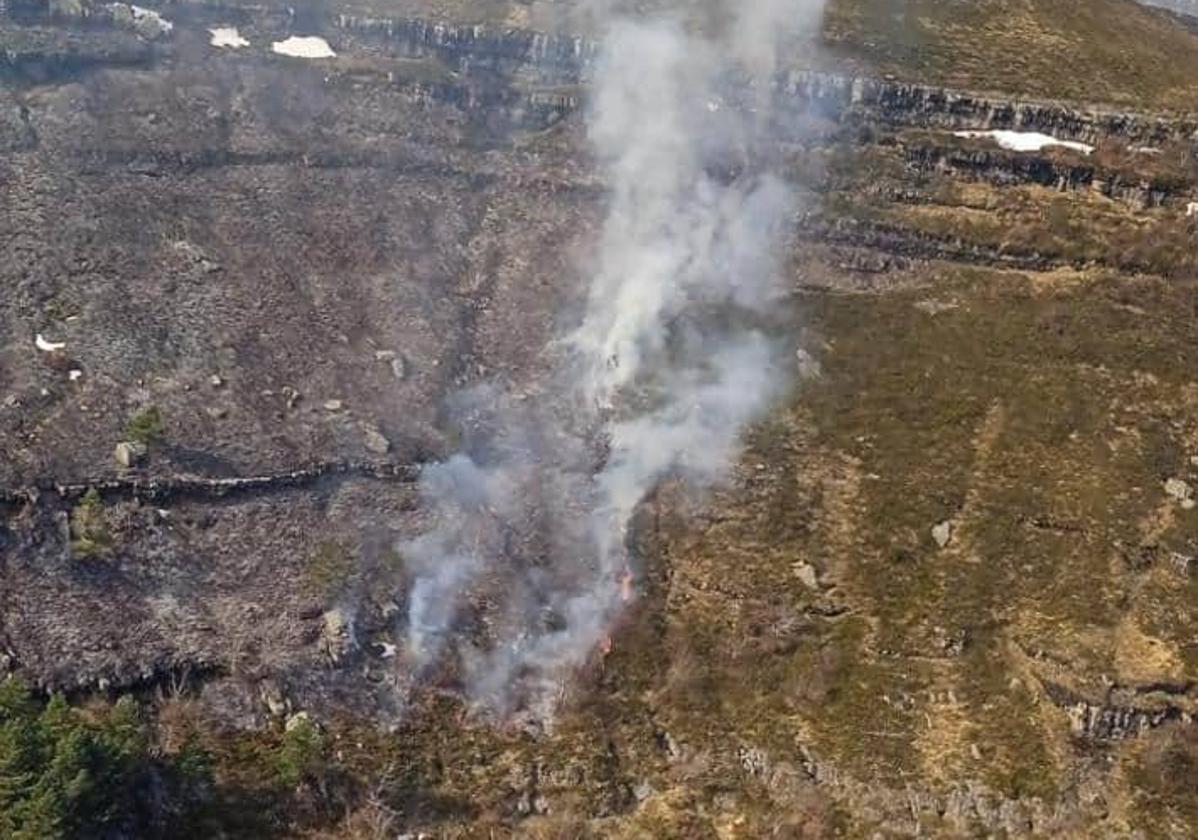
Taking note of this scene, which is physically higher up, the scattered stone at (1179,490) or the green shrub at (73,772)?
the scattered stone at (1179,490)

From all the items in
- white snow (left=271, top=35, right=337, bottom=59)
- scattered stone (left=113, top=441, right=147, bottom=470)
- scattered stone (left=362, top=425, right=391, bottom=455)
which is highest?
white snow (left=271, top=35, right=337, bottom=59)

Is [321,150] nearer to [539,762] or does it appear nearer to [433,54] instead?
[433,54]

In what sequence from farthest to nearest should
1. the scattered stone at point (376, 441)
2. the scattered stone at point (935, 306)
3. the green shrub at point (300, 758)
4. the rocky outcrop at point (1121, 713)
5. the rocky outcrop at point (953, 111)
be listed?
1. the rocky outcrop at point (953, 111)
2. the scattered stone at point (935, 306)
3. the scattered stone at point (376, 441)
4. the rocky outcrop at point (1121, 713)
5. the green shrub at point (300, 758)

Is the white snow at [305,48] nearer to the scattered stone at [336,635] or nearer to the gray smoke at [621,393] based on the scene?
the gray smoke at [621,393]

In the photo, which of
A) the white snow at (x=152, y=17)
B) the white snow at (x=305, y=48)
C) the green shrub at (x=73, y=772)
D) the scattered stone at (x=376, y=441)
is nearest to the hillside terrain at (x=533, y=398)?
the green shrub at (x=73, y=772)

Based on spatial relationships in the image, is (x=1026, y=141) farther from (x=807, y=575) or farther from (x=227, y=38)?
(x=227, y=38)

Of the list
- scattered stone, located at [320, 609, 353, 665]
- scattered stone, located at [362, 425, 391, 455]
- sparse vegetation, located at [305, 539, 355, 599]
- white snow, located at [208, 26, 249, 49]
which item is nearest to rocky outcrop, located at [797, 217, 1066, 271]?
scattered stone, located at [362, 425, 391, 455]

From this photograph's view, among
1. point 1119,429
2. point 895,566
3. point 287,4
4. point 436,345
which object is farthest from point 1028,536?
point 287,4

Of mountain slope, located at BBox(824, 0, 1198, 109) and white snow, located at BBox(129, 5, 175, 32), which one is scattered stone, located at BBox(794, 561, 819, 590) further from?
white snow, located at BBox(129, 5, 175, 32)
